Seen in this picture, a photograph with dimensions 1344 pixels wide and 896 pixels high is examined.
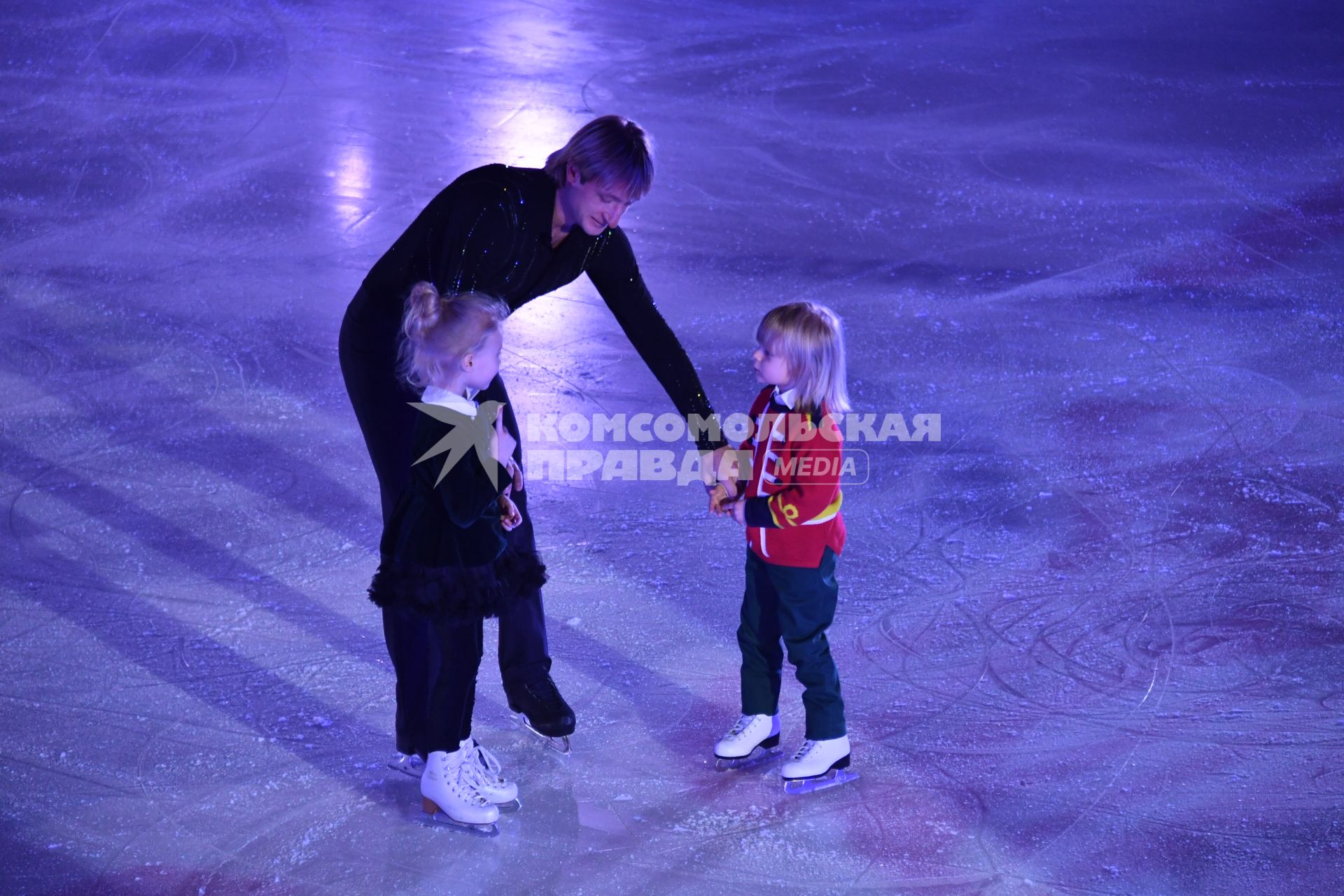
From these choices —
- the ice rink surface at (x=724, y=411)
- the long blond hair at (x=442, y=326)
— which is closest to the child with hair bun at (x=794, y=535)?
the ice rink surface at (x=724, y=411)

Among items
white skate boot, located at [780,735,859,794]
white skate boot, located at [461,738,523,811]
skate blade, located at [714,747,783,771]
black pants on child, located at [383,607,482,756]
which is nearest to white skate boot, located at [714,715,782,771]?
skate blade, located at [714,747,783,771]

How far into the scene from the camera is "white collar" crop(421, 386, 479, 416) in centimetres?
261

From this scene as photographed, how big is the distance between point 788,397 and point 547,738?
104 cm

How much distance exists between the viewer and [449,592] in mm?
2666

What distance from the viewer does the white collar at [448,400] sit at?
2605mm

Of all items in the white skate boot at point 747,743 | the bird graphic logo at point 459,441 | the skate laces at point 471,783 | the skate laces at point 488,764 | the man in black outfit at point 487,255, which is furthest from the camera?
the white skate boot at point 747,743

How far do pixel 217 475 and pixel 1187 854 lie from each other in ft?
10.5

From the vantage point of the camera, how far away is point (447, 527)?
265 cm

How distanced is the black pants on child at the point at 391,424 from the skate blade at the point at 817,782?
74 cm

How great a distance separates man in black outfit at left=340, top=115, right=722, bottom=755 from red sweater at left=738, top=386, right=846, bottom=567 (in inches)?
21.0

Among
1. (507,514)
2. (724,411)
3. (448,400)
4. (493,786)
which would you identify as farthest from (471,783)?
(724,411)

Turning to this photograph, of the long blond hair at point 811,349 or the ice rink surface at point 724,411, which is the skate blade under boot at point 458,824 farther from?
the long blond hair at point 811,349

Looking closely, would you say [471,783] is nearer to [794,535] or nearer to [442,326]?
[794,535]

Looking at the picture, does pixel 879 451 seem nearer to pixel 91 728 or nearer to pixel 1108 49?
pixel 91 728
